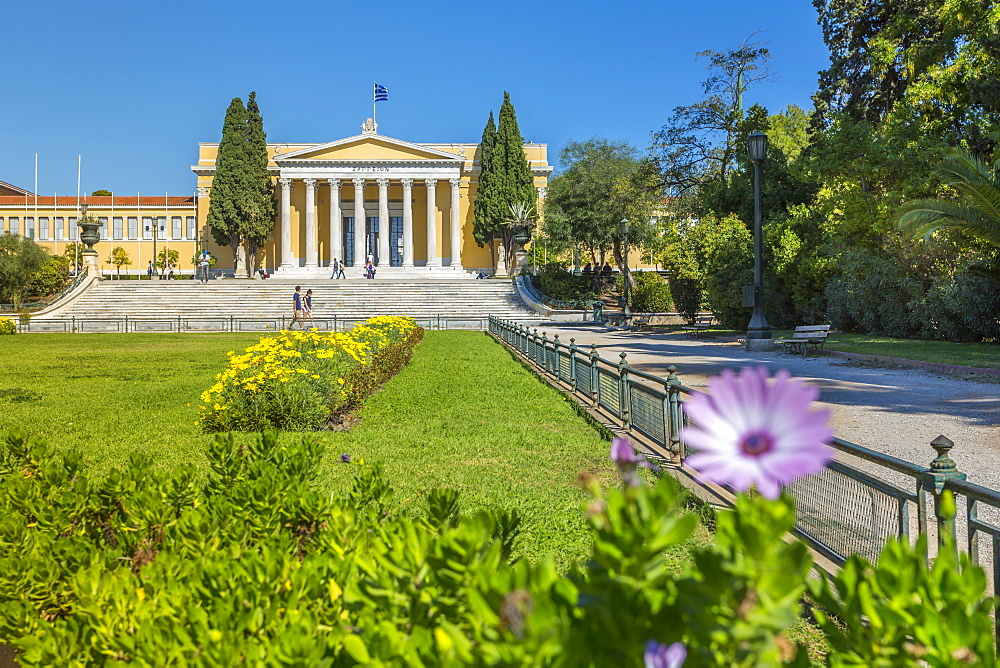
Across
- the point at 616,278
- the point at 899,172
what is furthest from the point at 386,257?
the point at 899,172

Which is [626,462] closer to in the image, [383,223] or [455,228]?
[383,223]

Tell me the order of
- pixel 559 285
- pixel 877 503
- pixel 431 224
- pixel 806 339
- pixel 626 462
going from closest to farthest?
1. pixel 626 462
2. pixel 877 503
3. pixel 806 339
4. pixel 559 285
5. pixel 431 224

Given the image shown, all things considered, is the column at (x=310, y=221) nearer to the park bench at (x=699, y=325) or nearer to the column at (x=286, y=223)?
the column at (x=286, y=223)

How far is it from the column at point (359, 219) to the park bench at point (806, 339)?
43.7m

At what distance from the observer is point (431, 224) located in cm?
5875

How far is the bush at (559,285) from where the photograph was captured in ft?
152

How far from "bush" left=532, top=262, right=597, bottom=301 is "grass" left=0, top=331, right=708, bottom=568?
29544 mm

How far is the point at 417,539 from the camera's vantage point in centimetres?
151

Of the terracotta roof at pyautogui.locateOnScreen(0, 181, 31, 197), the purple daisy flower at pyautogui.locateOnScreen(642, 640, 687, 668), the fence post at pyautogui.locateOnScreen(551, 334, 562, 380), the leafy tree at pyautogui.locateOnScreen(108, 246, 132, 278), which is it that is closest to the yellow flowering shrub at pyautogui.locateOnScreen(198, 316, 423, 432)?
the fence post at pyautogui.locateOnScreen(551, 334, 562, 380)

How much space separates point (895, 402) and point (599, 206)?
39.8m

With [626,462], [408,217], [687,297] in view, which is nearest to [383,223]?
[408,217]

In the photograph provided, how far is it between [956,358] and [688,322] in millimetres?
18185

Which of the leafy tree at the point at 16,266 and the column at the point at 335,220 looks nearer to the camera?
the leafy tree at the point at 16,266

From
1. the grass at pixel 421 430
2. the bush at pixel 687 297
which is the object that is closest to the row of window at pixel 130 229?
the bush at pixel 687 297
